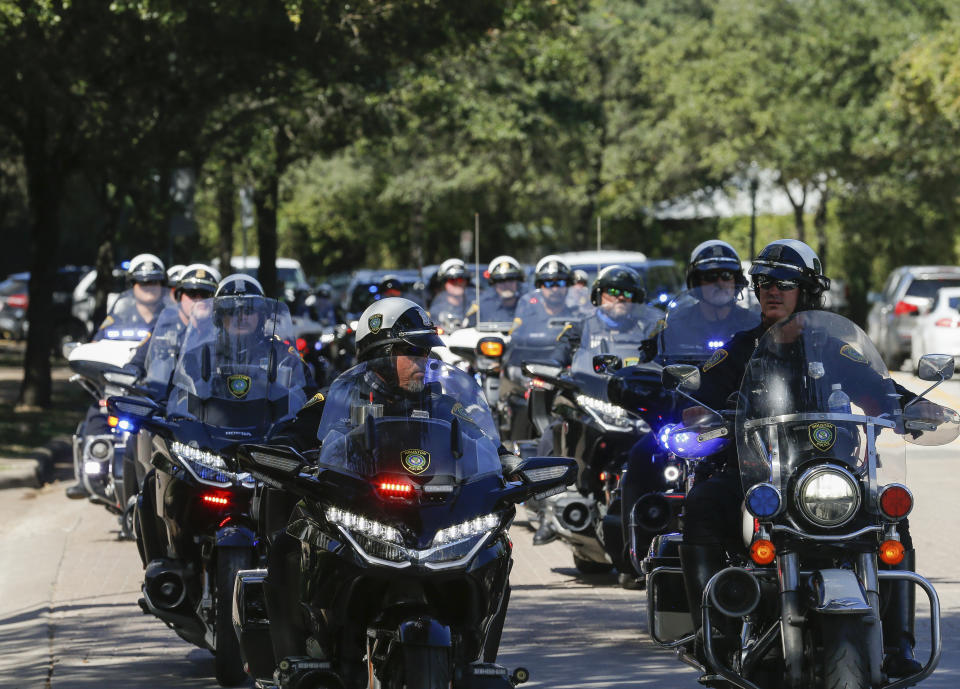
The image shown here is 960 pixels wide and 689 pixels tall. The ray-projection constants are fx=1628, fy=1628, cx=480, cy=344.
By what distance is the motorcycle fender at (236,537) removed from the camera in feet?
22.1

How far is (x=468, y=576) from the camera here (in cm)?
490

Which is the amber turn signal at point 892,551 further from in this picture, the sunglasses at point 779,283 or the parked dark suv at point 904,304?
the parked dark suv at point 904,304

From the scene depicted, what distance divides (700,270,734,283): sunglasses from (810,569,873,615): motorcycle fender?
3.30 metres

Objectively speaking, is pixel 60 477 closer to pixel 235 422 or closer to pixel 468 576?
pixel 235 422

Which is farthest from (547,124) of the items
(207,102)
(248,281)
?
(248,281)

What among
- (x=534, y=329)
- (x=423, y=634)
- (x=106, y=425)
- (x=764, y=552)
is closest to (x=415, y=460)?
(x=423, y=634)

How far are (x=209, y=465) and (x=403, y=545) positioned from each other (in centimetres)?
239

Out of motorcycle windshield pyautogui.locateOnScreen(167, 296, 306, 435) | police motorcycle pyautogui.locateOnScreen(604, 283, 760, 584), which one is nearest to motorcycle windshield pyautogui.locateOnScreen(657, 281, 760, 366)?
police motorcycle pyautogui.locateOnScreen(604, 283, 760, 584)

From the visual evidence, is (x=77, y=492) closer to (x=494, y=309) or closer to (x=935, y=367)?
(x=494, y=309)

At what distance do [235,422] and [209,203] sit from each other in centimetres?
3809

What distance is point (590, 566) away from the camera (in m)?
10.1

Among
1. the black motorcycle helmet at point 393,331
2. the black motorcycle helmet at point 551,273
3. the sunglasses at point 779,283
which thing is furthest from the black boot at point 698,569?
the black motorcycle helmet at point 551,273

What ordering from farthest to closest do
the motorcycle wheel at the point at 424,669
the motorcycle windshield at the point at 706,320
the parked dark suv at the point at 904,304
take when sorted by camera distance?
the parked dark suv at the point at 904,304, the motorcycle windshield at the point at 706,320, the motorcycle wheel at the point at 424,669

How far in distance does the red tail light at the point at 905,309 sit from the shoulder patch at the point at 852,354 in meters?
23.5
